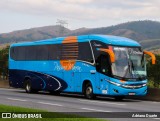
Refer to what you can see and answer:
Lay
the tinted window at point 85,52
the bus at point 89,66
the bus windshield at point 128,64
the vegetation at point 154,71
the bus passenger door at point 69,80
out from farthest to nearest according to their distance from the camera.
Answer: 1. the vegetation at point 154,71
2. the bus passenger door at point 69,80
3. the tinted window at point 85,52
4. the bus at point 89,66
5. the bus windshield at point 128,64

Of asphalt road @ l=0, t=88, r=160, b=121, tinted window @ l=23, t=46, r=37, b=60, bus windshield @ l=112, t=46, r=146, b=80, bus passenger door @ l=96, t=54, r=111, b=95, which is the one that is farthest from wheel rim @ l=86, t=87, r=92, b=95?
tinted window @ l=23, t=46, r=37, b=60

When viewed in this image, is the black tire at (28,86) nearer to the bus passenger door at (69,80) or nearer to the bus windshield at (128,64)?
the bus passenger door at (69,80)

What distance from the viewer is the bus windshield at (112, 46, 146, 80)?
24.3 meters

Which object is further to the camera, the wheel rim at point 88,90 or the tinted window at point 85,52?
the wheel rim at point 88,90

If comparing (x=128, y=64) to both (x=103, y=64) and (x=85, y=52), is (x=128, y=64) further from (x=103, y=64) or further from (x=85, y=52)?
(x=85, y=52)

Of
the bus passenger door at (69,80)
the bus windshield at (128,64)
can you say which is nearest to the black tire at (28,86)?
the bus passenger door at (69,80)

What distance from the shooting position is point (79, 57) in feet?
87.7

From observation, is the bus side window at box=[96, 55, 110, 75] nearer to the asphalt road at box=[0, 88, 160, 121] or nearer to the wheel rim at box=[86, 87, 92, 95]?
the wheel rim at box=[86, 87, 92, 95]

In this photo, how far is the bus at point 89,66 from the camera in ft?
80.1

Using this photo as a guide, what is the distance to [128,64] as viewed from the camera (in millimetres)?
24562

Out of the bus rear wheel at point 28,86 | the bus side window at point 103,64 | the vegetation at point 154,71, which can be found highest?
the bus side window at point 103,64

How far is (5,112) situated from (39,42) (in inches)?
697

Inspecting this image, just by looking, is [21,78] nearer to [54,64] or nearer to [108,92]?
[54,64]

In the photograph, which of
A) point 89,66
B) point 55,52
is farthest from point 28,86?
point 89,66
